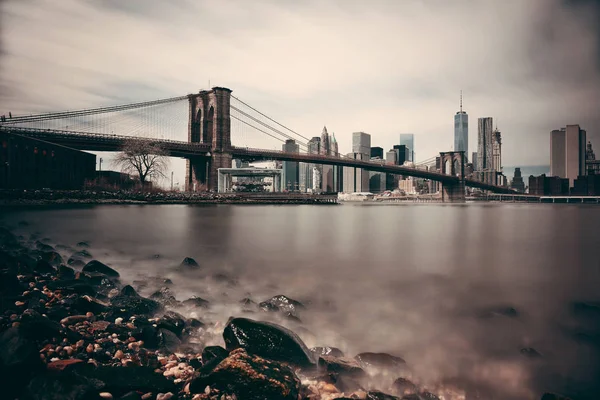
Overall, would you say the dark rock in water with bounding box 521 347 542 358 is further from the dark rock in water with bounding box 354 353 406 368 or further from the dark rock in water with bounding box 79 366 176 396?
the dark rock in water with bounding box 79 366 176 396

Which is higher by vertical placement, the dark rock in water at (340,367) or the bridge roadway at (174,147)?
the bridge roadway at (174,147)

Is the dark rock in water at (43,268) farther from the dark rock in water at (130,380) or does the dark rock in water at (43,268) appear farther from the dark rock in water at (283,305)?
the dark rock in water at (130,380)

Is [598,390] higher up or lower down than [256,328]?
lower down

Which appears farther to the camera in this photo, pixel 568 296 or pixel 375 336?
pixel 568 296

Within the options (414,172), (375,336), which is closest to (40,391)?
(375,336)

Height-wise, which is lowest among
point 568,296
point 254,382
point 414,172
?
point 568,296

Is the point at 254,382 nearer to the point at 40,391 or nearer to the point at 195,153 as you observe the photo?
the point at 40,391

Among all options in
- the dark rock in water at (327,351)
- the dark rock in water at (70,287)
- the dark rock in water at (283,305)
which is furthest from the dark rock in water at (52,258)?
the dark rock in water at (327,351)
